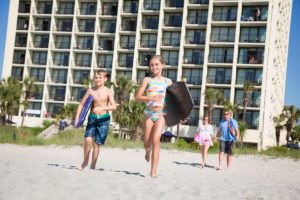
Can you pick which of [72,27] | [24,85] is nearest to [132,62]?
[72,27]

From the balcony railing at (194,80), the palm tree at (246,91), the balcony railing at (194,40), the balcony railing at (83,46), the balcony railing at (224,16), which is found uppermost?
the balcony railing at (224,16)

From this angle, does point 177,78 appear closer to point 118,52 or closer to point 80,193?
point 118,52

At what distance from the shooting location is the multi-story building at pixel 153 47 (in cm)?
5141

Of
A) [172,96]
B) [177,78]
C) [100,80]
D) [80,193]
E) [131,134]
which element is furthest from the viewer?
[177,78]

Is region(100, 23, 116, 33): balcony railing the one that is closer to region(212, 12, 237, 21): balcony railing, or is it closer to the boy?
region(212, 12, 237, 21): balcony railing

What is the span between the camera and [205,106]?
171ft

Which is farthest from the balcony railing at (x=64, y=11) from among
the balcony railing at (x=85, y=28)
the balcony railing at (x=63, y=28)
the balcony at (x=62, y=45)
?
the balcony at (x=62, y=45)

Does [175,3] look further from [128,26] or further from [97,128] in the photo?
[97,128]

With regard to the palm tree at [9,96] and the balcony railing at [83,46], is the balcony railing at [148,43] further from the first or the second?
the palm tree at [9,96]

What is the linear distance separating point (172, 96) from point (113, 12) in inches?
2121

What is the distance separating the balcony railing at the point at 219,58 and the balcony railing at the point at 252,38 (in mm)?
2802

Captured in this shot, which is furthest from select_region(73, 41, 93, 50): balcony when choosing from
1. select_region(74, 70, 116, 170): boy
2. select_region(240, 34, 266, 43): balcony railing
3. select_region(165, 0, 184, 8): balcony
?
select_region(74, 70, 116, 170): boy

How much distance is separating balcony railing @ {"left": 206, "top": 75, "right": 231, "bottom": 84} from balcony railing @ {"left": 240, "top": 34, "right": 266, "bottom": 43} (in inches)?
209

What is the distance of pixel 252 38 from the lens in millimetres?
51906
